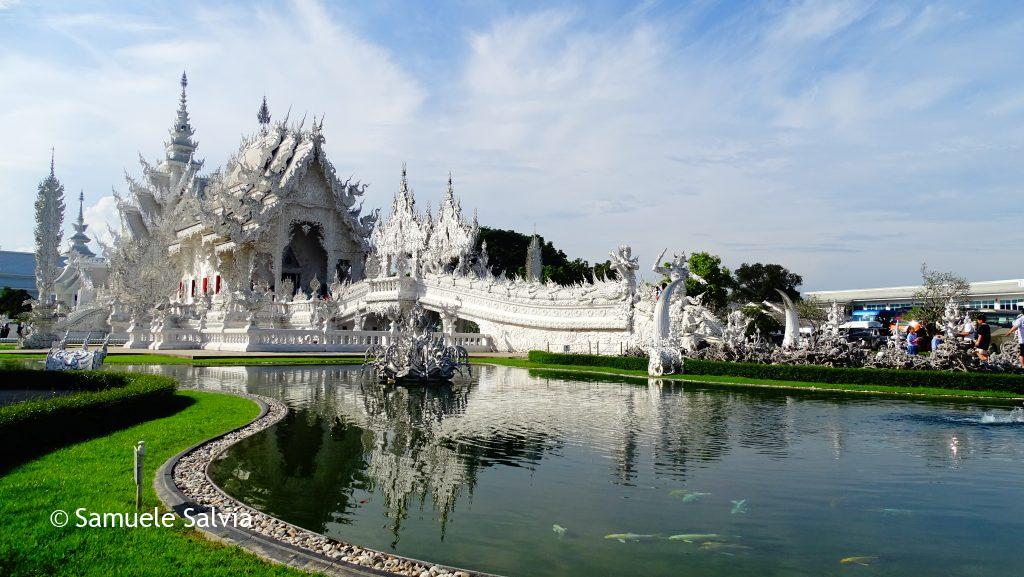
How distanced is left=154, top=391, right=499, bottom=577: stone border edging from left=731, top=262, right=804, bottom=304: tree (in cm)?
5190

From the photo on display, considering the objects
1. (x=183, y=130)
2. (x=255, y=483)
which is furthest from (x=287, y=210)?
(x=255, y=483)

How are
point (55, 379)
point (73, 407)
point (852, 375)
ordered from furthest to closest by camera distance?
point (852, 375), point (55, 379), point (73, 407)

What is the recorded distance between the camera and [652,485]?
23.5 feet

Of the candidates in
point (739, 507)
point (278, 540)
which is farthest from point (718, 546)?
point (278, 540)

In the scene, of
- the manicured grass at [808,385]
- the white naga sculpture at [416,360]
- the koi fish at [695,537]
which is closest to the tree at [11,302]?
the white naga sculpture at [416,360]

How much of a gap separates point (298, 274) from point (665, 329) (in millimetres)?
31774

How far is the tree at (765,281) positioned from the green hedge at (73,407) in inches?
Answer: 1929

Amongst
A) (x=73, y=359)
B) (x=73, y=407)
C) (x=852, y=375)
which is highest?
(x=73, y=359)

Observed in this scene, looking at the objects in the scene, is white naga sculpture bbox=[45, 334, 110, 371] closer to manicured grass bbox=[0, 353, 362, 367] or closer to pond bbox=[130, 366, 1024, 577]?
pond bbox=[130, 366, 1024, 577]

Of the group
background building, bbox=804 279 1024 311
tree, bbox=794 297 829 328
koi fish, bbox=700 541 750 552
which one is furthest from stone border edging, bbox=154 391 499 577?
background building, bbox=804 279 1024 311

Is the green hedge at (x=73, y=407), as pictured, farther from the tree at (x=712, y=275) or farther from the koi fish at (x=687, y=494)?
the tree at (x=712, y=275)

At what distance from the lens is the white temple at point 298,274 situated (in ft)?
93.4

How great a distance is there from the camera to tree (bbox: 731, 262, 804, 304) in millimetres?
55188

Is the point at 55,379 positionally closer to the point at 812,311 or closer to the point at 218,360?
the point at 218,360
